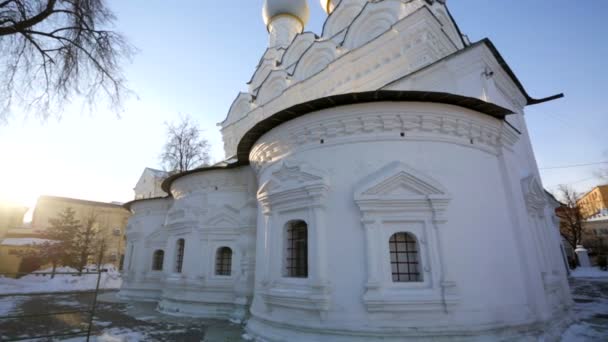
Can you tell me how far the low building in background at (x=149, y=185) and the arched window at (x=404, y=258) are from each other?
30720 millimetres

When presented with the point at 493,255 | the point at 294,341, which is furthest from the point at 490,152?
the point at 294,341

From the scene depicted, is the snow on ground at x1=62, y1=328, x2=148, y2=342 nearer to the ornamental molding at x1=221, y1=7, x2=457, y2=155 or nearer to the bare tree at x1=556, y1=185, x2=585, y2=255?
the ornamental molding at x1=221, y1=7, x2=457, y2=155

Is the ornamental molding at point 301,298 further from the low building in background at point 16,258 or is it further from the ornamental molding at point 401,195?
the low building in background at point 16,258

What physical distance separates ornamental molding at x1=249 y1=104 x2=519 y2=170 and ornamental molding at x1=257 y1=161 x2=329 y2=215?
548 mm

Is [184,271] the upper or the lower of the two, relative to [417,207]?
lower

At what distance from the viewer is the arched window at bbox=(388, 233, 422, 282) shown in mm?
5324

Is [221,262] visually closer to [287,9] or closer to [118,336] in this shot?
[118,336]

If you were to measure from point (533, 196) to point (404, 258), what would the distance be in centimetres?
414

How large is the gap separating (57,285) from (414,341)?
68.3ft

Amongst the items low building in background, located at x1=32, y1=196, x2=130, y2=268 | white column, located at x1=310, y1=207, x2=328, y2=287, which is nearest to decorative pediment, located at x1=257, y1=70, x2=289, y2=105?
white column, located at x1=310, y1=207, x2=328, y2=287

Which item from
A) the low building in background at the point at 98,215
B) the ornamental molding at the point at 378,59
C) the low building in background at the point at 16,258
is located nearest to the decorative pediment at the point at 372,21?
the ornamental molding at the point at 378,59

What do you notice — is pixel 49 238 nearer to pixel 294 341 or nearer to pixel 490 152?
pixel 294 341

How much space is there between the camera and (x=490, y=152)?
6223 millimetres

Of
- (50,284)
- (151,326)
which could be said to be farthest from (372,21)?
(50,284)
